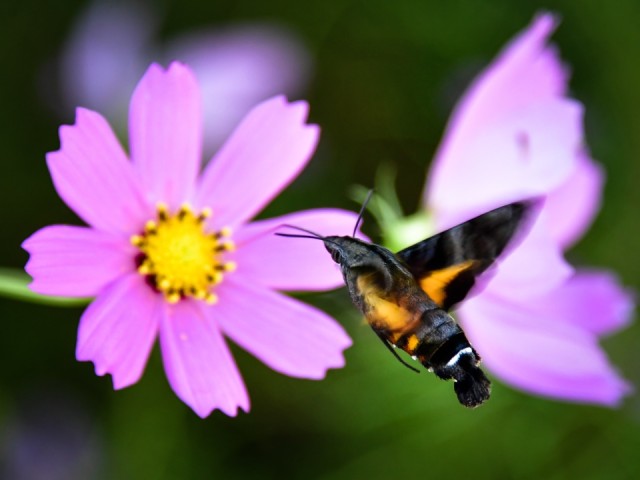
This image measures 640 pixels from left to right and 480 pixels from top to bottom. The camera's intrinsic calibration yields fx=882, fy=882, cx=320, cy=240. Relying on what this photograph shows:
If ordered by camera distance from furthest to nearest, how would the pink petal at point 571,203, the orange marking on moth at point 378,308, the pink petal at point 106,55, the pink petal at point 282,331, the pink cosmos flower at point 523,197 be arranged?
Answer: the pink petal at point 106,55 < the pink petal at point 571,203 < the pink cosmos flower at point 523,197 < the pink petal at point 282,331 < the orange marking on moth at point 378,308

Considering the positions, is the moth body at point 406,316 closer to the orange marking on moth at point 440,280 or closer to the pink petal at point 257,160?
the orange marking on moth at point 440,280

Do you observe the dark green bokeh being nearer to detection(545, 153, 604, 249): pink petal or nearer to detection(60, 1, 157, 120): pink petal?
detection(60, 1, 157, 120): pink petal

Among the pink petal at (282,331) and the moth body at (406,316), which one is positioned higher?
the moth body at (406,316)

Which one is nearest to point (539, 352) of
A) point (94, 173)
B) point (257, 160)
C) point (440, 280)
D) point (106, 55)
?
point (440, 280)

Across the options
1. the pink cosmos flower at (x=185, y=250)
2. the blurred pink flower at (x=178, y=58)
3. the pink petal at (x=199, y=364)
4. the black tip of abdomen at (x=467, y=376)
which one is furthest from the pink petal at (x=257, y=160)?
the blurred pink flower at (x=178, y=58)

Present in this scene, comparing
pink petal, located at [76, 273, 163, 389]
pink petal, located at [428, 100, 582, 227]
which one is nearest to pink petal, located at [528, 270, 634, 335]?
pink petal, located at [428, 100, 582, 227]

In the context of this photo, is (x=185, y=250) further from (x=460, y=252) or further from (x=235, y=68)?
(x=235, y=68)

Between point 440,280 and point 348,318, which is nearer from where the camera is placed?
point 440,280
